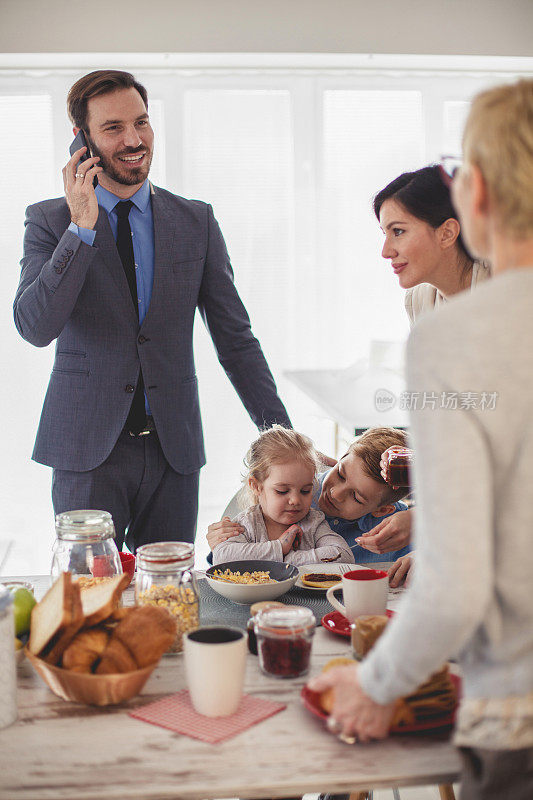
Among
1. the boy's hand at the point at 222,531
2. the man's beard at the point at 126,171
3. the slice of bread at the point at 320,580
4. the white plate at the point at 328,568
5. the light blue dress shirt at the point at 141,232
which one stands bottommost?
the white plate at the point at 328,568

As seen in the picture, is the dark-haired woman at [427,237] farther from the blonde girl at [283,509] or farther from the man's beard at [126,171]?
the man's beard at [126,171]

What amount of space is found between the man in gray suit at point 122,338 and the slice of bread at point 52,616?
1048mm

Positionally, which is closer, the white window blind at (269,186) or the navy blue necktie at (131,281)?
the navy blue necktie at (131,281)

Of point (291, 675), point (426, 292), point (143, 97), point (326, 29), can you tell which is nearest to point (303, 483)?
point (426, 292)

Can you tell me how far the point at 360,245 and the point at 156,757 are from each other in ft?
13.4

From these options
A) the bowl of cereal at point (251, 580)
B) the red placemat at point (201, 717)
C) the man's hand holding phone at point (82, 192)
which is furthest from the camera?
the man's hand holding phone at point (82, 192)

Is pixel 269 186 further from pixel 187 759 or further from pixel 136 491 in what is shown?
pixel 187 759

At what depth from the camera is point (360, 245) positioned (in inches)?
185

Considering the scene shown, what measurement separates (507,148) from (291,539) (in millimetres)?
1211

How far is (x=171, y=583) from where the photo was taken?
1242mm

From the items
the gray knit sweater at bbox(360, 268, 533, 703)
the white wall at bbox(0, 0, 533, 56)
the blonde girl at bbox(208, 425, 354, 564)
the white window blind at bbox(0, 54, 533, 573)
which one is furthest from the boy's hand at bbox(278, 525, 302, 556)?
the white wall at bbox(0, 0, 533, 56)

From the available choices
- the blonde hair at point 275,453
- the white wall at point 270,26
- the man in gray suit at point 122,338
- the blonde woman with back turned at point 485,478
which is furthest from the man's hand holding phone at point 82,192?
the white wall at point 270,26

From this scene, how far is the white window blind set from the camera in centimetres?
443

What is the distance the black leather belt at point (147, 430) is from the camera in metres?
2.23
